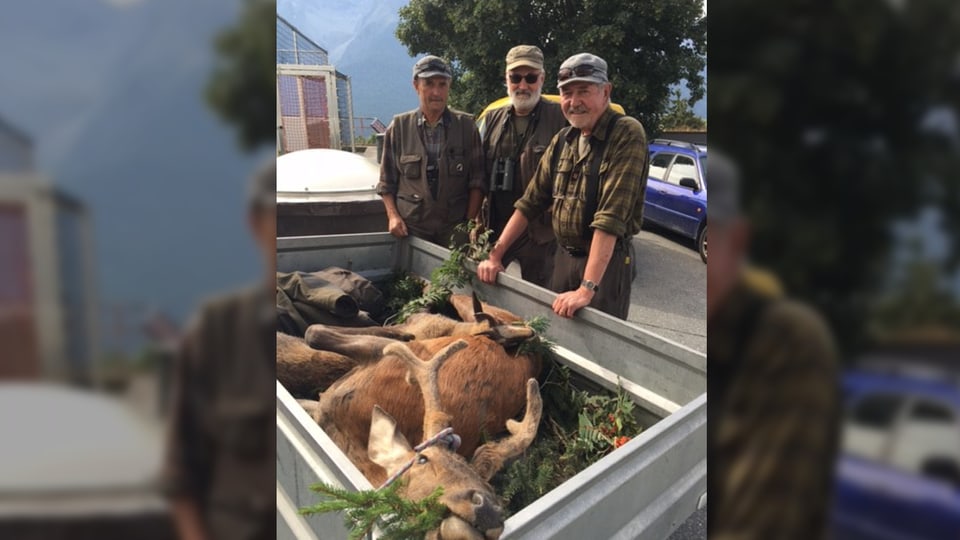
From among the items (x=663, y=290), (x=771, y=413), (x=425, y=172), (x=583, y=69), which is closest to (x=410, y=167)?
(x=425, y=172)

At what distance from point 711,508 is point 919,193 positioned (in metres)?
0.38

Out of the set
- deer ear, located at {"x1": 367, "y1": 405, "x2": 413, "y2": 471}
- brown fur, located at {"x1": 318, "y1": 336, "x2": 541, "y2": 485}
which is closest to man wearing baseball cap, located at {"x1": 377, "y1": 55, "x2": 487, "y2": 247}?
brown fur, located at {"x1": 318, "y1": 336, "x2": 541, "y2": 485}

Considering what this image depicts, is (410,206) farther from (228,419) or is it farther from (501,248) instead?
(228,419)

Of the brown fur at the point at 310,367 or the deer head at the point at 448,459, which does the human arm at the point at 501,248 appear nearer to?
the deer head at the point at 448,459

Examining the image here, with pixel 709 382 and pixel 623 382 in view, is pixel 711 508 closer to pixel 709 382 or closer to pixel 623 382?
pixel 709 382

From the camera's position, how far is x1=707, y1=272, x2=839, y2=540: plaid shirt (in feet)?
1.89

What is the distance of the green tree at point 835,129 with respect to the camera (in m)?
0.53

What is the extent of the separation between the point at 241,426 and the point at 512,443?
1560 millimetres

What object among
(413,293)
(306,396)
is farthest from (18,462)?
(413,293)

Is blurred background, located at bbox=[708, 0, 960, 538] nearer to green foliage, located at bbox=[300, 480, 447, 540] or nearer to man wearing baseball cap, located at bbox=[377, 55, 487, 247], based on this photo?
green foliage, located at bbox=[300, 480, 447, 540]

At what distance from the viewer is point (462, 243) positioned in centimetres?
283

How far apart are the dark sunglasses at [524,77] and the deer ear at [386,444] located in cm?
116

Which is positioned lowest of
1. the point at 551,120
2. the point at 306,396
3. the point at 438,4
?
the point at 306,396

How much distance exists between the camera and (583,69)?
1.84 meters
